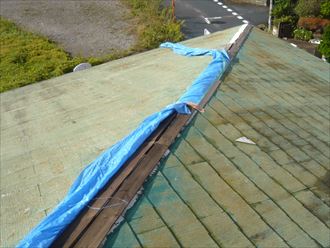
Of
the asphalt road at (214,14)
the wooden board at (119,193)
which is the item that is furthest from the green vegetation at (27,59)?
the wooden board at (119,193)

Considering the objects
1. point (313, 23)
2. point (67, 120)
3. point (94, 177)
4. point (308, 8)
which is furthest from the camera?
point (308, 8)

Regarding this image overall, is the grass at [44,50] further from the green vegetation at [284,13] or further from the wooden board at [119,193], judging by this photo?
the wooden board at [119,193]

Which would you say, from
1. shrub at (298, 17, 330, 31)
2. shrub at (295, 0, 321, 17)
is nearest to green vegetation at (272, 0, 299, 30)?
shrub at (295, 0, 321, 17)

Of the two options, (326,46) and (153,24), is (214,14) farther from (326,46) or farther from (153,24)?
(326,46)

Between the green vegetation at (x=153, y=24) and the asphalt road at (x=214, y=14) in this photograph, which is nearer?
the green vegetation at (x=153, y=24)

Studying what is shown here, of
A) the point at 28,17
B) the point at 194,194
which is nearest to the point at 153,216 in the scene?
the point at 194,194

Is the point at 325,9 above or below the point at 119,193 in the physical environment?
below

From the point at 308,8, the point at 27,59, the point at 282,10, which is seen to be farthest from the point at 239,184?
the point at 308,8
